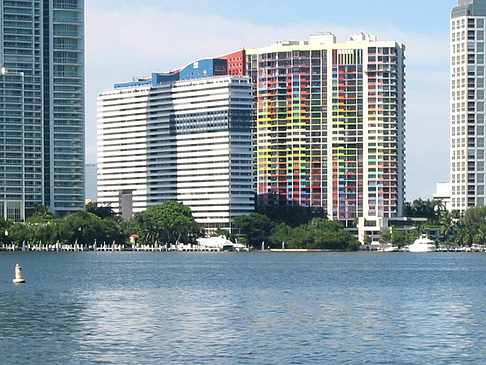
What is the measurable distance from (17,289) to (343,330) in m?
54.6

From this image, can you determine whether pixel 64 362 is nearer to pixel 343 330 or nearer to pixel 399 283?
pixel 343 330

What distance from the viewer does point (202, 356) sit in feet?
226

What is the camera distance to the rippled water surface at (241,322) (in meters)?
69.8

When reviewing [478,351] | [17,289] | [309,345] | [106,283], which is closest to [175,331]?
[309,345]

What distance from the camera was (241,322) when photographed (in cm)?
8756

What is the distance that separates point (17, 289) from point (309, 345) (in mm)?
60141

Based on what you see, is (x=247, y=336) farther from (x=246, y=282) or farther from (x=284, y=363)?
(x=246, y=282)

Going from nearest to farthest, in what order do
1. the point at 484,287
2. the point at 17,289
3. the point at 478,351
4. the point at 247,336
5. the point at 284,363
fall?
1. the point at 284,363
2. the point at 478,351
3. the point at 247,336
4. the point at 17,289
5. the point at 484,287

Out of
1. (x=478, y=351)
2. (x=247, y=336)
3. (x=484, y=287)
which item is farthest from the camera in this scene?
(x=484, y=287)

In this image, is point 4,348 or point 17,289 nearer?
point 4,348

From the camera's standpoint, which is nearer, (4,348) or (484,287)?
(4,348)

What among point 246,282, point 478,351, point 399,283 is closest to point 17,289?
point 246,282

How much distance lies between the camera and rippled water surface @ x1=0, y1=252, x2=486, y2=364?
69750mm

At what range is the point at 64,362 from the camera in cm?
6669
